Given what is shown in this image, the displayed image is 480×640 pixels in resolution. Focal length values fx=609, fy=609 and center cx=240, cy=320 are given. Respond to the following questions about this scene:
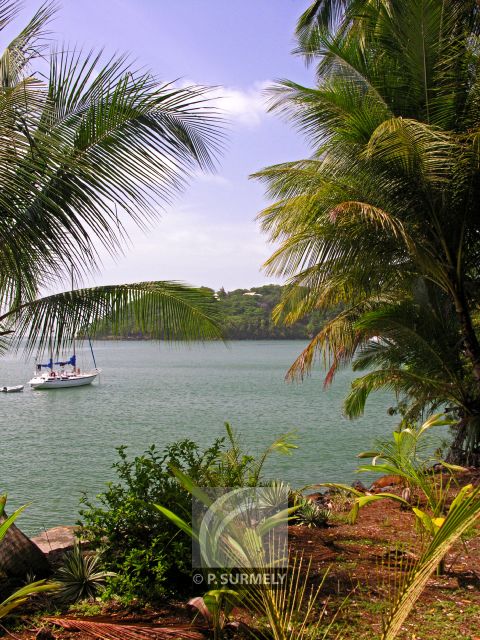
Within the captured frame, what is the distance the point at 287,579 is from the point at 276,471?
820cm

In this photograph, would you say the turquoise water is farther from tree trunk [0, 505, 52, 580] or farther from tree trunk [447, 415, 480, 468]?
tree trunk [447, 415, 480, 468]

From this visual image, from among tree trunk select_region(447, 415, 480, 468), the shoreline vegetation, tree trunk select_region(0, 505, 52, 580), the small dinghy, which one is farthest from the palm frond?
the small dinghy

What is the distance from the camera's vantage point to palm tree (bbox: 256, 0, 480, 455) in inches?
303

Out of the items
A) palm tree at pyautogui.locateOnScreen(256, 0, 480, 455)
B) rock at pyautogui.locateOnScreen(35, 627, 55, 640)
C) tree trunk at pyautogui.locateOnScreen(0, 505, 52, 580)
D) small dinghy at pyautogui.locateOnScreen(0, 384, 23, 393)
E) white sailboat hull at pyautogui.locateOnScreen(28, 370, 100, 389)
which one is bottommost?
small dinghy at pyautogui.locateOnScreen(0, 384, 23, 393)

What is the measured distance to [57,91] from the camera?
496 centimetres

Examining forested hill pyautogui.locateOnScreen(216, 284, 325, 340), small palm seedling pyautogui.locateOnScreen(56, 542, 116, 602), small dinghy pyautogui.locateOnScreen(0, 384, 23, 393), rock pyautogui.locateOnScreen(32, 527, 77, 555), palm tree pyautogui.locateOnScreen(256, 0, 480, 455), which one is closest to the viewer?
small palm seedling pyautogui.locateOnScreen(56, 542, 116, 602)

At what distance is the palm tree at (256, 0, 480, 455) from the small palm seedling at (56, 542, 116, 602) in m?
4.69

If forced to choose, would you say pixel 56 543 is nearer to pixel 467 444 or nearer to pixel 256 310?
pixel 467 444

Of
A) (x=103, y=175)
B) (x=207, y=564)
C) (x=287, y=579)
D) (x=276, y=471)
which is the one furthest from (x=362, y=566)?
(x=276, y=471)

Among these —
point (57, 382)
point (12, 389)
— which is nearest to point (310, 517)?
point (12, 389)

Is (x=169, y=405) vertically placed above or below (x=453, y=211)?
below

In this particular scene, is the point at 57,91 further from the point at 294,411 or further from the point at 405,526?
the point at 294,411

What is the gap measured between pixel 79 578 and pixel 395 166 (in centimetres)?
595

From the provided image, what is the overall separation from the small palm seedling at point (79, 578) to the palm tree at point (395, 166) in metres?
4.69
